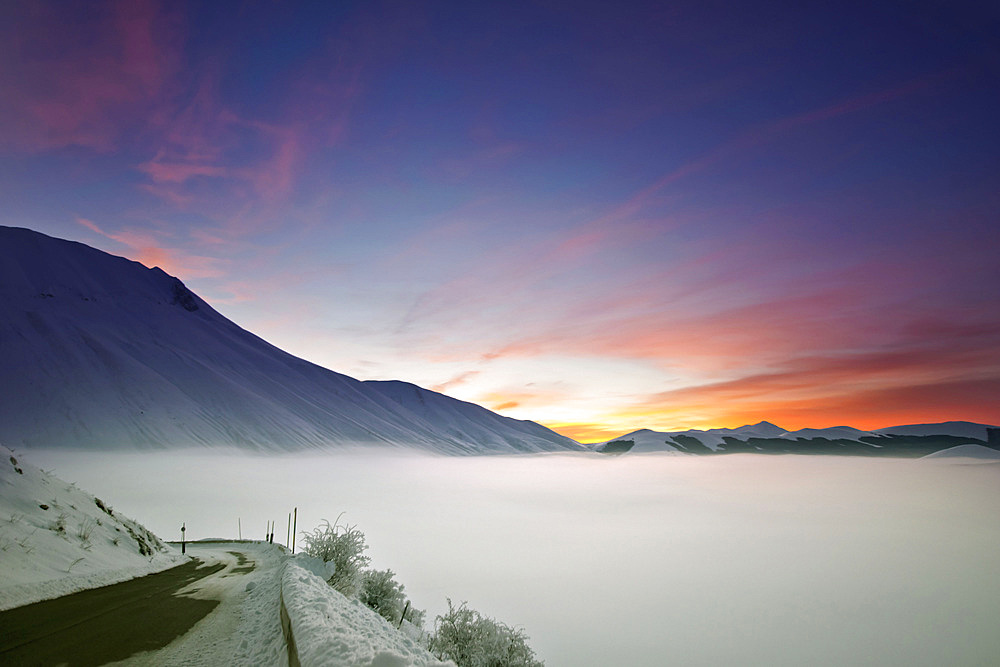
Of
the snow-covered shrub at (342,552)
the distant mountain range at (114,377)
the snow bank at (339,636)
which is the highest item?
the distant mountain range at (114,377)

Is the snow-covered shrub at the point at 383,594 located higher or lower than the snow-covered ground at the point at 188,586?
lower

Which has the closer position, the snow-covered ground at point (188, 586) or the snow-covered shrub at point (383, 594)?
the snow-covered ground at point (188, 586)

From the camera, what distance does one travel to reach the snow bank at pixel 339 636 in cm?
618

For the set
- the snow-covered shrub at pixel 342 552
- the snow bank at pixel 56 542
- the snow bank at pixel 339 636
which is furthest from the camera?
the snow-covered shrub at pixel 342 552

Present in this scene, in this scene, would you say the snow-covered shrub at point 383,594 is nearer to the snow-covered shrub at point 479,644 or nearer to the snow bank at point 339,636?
the snow-covered shrub at point 479,644

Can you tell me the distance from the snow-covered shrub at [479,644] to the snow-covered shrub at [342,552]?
169 inches

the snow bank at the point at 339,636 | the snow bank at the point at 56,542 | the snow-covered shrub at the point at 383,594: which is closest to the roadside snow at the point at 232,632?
the snow bank at the point at 339,636

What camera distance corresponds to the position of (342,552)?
61.9ft

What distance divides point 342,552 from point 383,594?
2.59 metres

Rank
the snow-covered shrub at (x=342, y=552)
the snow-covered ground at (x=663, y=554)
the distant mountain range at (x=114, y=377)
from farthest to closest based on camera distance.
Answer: the distant mountain range at (x=114, y=377), the snow-covered ground at (x=663, y=554), the snow-covered shrub at (x=342, y=552)

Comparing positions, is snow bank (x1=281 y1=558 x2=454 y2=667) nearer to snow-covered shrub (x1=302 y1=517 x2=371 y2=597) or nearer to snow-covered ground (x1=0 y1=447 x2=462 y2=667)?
snow-covered ground (x1=0 y1=447 x2=462 y2=667)

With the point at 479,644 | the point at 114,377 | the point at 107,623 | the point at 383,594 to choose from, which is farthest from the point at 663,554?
the point at 114,377

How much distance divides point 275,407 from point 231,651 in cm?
18075

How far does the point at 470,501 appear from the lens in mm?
126188
